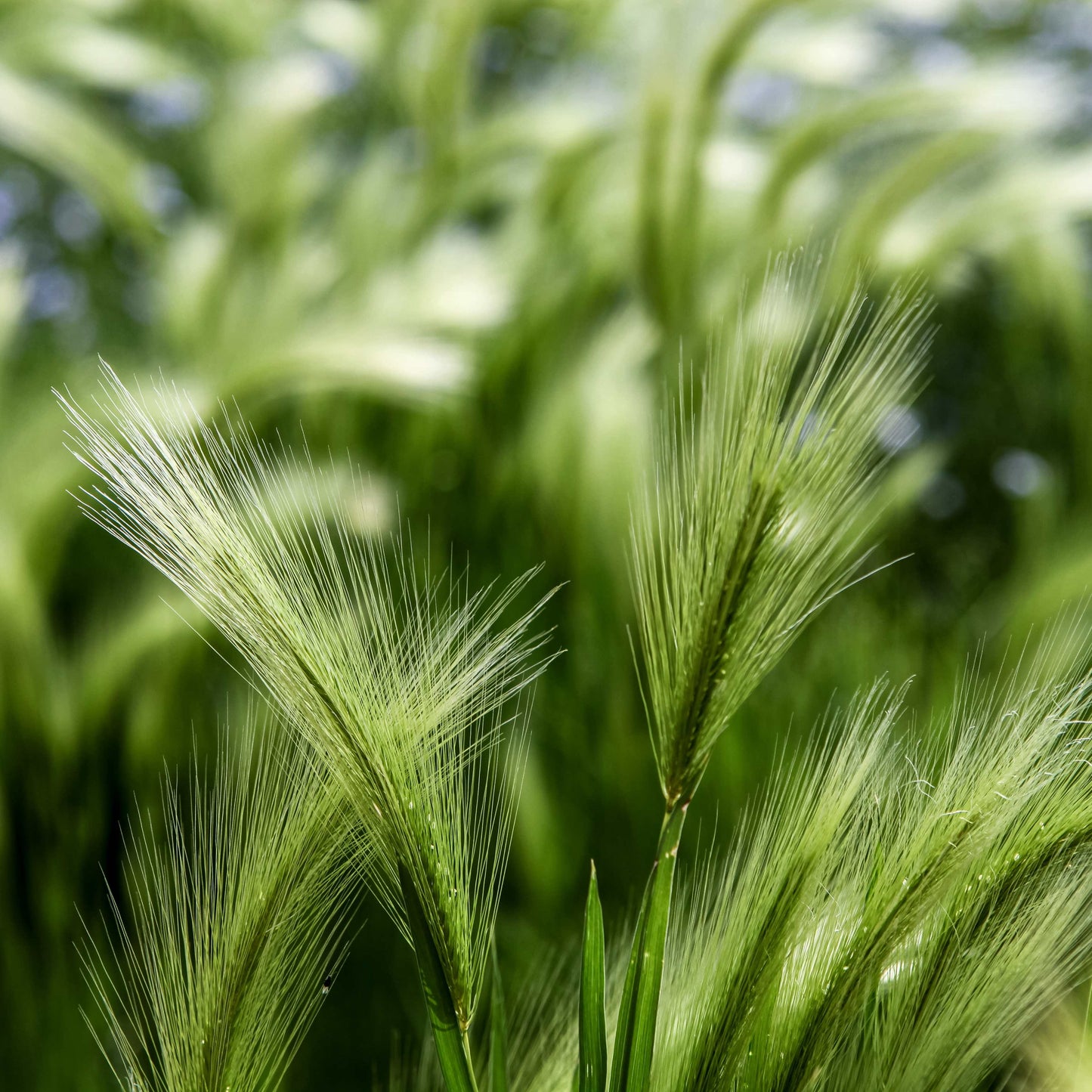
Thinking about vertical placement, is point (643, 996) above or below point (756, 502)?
below

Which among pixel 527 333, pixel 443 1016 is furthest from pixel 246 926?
pixel 527 333

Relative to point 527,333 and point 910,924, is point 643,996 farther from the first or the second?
point 527,333

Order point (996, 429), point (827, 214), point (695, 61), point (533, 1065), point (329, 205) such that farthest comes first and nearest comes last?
point (329, 205) < point (996, 429) < point (827, 214) < point (695, 61) < point (533, 1065)

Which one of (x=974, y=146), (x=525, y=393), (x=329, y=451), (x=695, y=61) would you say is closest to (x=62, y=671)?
(x=329, y=451)

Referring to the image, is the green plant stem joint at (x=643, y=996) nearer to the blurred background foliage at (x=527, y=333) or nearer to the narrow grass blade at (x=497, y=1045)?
the narrow grass blade at (x=497, y=1045)

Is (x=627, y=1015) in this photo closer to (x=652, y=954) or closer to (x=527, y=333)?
(x=652, y=954)

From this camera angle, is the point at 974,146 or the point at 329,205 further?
the point at 329,205

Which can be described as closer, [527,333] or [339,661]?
[339,661]

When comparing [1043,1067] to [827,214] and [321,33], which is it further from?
[321,33]
